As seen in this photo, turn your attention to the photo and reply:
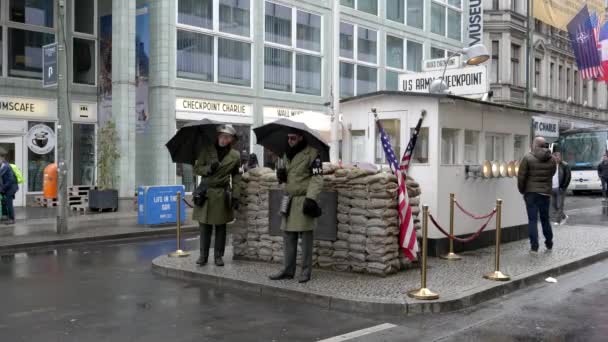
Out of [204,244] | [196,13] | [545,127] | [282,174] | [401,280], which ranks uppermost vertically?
[196,13]

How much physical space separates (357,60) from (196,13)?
9.15 m

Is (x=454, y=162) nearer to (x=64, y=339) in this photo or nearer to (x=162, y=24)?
(x=64, y=339)

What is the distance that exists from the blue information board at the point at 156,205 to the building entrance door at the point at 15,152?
6504 millimetres

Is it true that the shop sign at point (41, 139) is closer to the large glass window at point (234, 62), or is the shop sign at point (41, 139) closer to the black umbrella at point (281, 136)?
the large glass window at point (234, 62)

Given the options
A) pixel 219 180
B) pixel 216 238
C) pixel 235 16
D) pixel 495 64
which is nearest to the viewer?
pixel 219 180

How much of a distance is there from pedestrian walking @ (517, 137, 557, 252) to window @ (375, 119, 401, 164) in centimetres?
218

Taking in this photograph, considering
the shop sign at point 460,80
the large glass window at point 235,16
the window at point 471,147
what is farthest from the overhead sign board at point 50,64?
the large glass window at point 235,16

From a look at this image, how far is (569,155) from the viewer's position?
31688 millimetres

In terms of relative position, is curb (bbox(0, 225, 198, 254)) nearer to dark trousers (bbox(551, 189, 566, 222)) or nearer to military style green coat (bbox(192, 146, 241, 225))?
military style green coat (bbox(192, 146, 241, 225))

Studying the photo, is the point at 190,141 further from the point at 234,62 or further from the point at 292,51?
the point at 292,51

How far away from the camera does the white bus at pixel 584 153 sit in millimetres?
29975

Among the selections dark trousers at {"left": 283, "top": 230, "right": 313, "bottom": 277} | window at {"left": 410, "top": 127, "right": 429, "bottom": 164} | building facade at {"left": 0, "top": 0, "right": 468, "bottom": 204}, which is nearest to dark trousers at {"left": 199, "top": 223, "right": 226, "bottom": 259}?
dark trousers at {"left": 283, "top": 230, "right": 313, "bottom": 277}

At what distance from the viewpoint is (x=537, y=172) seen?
10.6 m

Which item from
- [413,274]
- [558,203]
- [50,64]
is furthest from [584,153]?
[50,64]
